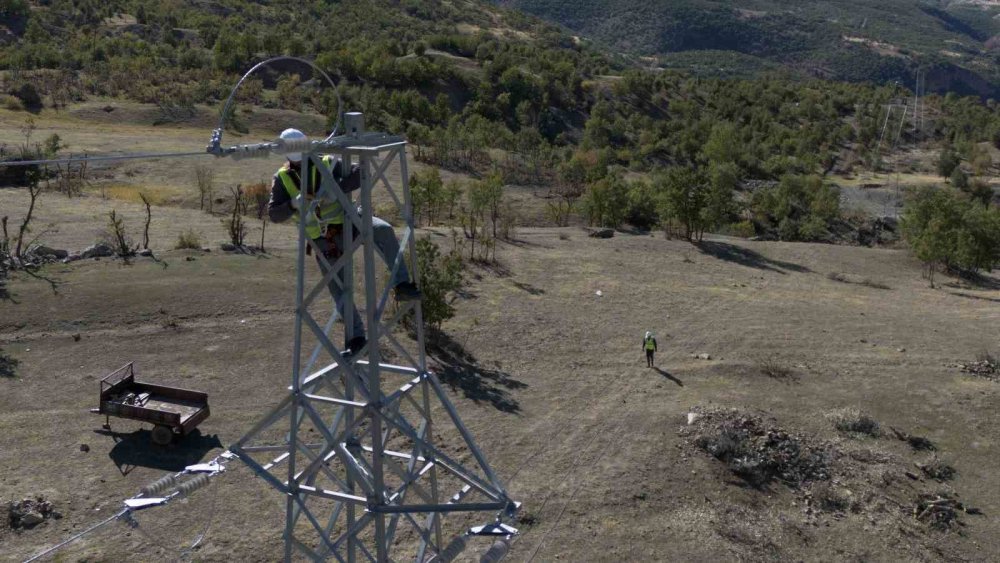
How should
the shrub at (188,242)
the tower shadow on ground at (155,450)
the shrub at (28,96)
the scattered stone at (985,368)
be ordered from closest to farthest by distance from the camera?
the tower shadow on ground at (155,450) < the scattered stone at (985,368) < the shrub at (188,242) < the shrub at (28,96)

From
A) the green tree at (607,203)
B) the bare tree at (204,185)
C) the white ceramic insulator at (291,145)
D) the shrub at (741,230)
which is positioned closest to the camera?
the white ceramic insulator at (291,145)

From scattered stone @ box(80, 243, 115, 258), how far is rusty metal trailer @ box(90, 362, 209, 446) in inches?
289

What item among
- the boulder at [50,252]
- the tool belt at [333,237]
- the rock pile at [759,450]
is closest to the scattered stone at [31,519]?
the tool belt at [333,237]

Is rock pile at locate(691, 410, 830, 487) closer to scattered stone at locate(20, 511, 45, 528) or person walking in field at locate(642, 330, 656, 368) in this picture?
person walking in field at locate(642, 330, 656, 368)

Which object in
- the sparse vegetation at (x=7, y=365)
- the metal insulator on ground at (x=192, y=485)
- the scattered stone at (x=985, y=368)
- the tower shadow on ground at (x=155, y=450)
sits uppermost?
the metal insulator on ground at (x=192, y=485)

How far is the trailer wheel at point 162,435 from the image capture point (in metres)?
12.8

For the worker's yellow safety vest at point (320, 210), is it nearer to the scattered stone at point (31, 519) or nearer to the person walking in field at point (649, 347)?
the scattered stone at point (31, 519)

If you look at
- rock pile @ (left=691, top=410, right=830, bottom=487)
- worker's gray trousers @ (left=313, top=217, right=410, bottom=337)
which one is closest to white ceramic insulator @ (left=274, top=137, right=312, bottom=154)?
worker's gray trousers @ (left=313, top=217, right=410, bottom=337)

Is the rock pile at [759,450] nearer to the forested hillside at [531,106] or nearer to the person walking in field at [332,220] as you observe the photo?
the person walking in field at [332,220]

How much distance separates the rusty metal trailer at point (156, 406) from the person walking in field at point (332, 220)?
25.3 ft

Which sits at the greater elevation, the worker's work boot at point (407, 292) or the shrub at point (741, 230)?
the worker's work boot at point (407, 292)

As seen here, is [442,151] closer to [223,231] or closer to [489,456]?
[223,231]

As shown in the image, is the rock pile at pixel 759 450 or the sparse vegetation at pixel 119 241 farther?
the sparse vegetation at pixel 119 241

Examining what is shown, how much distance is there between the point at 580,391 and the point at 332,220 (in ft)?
37.7
